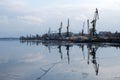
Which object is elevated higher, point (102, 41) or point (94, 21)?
point (94, 21)

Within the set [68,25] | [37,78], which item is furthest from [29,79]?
[68,25]

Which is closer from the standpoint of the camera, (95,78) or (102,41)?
(95,78)

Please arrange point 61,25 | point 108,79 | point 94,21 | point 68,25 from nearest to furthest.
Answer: point 108,79, point 94,21, point 68,25, point 61,25

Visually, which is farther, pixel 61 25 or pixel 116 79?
pixel 61 25

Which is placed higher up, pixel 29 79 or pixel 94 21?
pixel 94 21

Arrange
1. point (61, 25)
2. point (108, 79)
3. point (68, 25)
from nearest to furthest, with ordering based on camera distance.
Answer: point (108, 79) → point (68, 25) → point (61, 25)

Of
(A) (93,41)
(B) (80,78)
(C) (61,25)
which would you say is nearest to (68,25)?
(C) (61,25)

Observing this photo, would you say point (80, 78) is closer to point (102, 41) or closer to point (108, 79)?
point (108, 79)

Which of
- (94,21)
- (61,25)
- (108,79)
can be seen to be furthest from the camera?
(61,25)

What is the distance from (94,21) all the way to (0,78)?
5413cm

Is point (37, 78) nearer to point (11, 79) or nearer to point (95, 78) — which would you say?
point (11, 79)

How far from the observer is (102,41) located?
69.1 metres

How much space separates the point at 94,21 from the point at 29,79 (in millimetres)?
54235

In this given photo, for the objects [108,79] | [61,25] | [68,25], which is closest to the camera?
[108,79]
